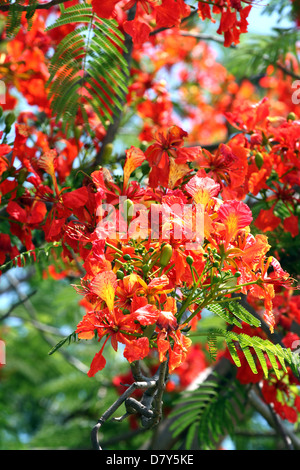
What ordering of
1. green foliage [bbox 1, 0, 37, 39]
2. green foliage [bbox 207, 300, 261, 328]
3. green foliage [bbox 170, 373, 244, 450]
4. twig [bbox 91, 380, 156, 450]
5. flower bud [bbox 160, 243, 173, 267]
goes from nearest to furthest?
twig [bbox 91, 380, 156, 450], flower bud [bbox 160, 243, 173, 267], green foliage [bbox 207, 300, 261, 328], green foliage [bbox 1, 0, 37, 39], green foliage [bbox 170, 373, 244, 450]

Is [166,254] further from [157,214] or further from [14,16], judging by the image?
[14,16]

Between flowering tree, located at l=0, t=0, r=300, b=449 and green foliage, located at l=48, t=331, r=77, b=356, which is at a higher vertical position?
flowering tree, located at l=0, t=0, r=300, b=449

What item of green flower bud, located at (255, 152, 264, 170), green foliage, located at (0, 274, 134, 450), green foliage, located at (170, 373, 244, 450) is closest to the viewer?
green flower bud, located at (255, 152, 264, 170)

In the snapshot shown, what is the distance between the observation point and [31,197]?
207 cm

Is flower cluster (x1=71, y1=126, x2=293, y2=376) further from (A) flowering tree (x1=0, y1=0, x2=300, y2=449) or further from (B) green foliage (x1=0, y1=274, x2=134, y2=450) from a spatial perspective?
(B) green foliage (x1=0, y1=274, x2=134, y2=450)

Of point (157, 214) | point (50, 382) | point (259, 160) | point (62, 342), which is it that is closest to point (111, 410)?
point (62, 342)

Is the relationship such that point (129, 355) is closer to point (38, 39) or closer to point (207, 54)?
point (38, 39)

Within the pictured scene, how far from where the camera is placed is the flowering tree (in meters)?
1.49

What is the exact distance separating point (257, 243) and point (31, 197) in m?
0.85

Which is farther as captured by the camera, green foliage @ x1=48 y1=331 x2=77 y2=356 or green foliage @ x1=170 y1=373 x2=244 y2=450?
green foliage @ x1=170 y1=373 x2=244 y2=450

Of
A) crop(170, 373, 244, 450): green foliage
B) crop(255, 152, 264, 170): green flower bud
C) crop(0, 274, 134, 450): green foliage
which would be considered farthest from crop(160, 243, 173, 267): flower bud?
crop(0, 274, 134, 450): green foliage

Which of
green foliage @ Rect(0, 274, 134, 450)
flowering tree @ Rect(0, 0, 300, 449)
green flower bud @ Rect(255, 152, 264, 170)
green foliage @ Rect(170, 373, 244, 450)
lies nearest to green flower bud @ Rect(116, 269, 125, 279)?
flowering tree @ Rect(0, 0, 300, 449)

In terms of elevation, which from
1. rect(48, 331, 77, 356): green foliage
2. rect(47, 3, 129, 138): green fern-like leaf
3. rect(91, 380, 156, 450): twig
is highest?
rect(47, 3, 129, 138): green fern-like leaf

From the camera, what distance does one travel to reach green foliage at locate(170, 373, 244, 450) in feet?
8.93
